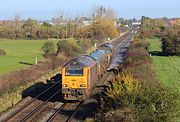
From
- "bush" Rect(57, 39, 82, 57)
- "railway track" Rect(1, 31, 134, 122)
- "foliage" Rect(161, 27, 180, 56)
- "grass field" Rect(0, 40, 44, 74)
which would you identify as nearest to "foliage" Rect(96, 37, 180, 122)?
"railway track" Rect(1, 31, 134, 122)

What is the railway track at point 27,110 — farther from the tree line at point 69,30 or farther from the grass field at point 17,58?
the tree line at point 69,30

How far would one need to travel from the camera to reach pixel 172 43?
60.5m

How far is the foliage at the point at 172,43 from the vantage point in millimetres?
59812

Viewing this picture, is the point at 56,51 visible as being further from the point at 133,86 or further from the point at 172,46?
the point at 133,86

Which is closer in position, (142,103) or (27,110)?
(142,103)

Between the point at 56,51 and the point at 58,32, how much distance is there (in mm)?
58753

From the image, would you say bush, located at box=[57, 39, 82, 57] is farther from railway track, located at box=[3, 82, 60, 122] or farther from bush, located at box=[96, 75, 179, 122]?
bush, located at box=[96, 75, 179, 122]

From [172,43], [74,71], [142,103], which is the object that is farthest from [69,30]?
[142,103]

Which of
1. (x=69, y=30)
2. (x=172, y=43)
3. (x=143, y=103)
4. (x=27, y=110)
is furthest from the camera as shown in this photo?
(x=69, y=30)

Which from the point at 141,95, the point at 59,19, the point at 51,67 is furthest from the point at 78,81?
the point at 59,19

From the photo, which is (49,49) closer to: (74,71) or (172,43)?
(172,43)

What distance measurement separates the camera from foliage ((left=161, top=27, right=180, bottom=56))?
59812 millimetres

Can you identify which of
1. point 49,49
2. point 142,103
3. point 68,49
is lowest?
point 68,49


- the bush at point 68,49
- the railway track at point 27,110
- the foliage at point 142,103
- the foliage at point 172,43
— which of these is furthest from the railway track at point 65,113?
the foliage at point 172,43
